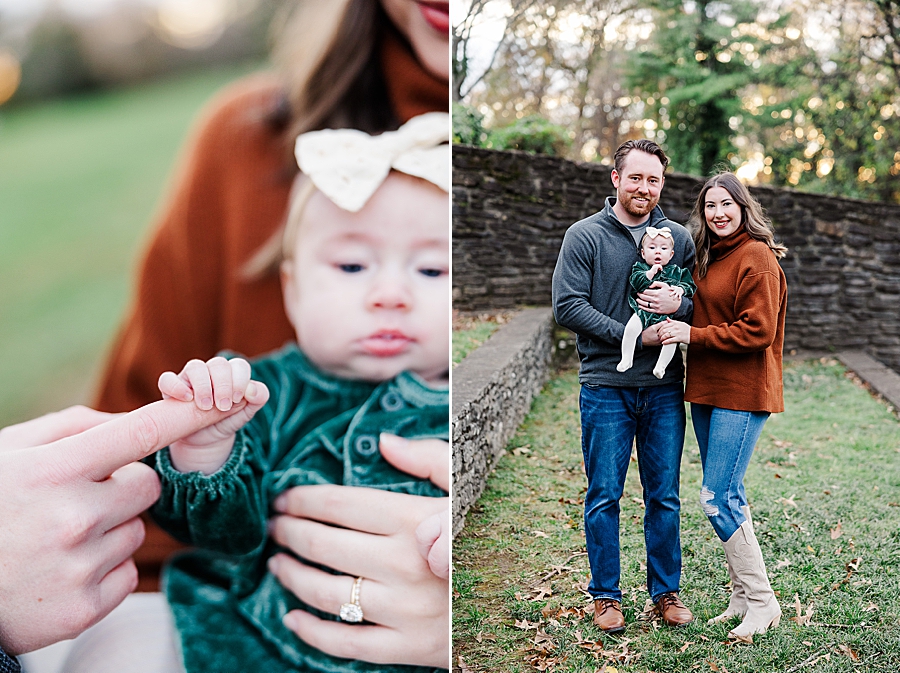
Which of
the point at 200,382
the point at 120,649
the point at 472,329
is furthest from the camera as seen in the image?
the point at 472,329

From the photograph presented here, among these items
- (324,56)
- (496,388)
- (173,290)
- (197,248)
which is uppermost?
(324,56)

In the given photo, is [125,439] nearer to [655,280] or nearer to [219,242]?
[219,242]

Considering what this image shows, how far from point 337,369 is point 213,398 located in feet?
1.43

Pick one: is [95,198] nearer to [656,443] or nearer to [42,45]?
[42,45]

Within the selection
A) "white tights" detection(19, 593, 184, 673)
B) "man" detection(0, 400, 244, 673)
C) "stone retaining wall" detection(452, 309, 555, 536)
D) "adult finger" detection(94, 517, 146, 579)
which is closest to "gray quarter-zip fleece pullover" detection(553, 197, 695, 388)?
"stone retaining wall" detection(452, 309, 555, 536)

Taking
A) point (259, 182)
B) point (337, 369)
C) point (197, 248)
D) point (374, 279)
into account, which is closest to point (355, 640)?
point (337, 369)

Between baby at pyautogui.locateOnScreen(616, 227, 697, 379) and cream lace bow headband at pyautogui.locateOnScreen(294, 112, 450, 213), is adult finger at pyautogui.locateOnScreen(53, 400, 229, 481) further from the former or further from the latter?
baby at pyautogui.locateOnScreen(616, 227, 697, 379)

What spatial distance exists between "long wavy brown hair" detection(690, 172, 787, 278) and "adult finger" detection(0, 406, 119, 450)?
173 centimetres

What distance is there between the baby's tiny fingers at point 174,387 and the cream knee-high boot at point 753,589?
5.05 feet

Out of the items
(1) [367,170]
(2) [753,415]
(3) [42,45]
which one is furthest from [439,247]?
(3) [42,45]

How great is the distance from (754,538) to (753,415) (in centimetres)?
36

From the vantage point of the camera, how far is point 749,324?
6.40 ft

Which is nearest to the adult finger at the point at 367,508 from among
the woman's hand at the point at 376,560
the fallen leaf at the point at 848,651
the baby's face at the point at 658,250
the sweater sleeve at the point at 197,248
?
the woman's hand at the point at 376,560

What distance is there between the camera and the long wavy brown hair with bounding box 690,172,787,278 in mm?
1991
